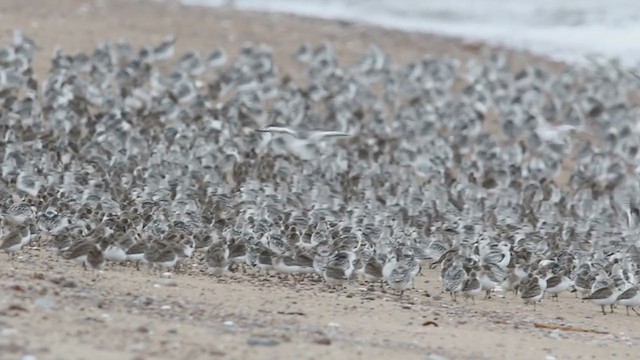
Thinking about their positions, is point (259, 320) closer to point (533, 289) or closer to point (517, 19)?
point (533, 289)

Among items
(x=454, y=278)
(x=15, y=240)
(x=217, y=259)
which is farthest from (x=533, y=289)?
(x=15, y=240)

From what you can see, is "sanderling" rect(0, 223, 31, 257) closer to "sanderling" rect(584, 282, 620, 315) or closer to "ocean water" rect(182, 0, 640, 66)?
"sanderling" rect(584, 282, 620, 315)

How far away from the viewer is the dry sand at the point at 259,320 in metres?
8.47

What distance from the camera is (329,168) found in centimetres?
1587

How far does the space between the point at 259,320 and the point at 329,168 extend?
632 centimetres

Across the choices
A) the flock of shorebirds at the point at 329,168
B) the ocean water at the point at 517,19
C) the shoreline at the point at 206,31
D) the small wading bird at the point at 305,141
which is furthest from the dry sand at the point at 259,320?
the ocean water at the point at 517,19

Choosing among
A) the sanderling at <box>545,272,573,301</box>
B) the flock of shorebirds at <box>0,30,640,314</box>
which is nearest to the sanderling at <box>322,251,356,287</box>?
the flock of shorebirds at <box>0,30,640,314</box>

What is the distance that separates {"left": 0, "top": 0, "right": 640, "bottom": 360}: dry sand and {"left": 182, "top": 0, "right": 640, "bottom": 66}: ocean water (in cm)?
1736

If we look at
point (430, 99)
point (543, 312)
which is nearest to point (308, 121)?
point (430, 99)

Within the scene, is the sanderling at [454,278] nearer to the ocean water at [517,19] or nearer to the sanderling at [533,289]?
the sanderling at [533,289]

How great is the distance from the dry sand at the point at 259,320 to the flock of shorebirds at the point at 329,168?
0.72 ft

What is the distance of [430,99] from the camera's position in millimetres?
21844

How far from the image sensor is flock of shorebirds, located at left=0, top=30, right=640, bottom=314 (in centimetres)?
1183

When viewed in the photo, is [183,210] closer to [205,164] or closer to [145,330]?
[205,164]
